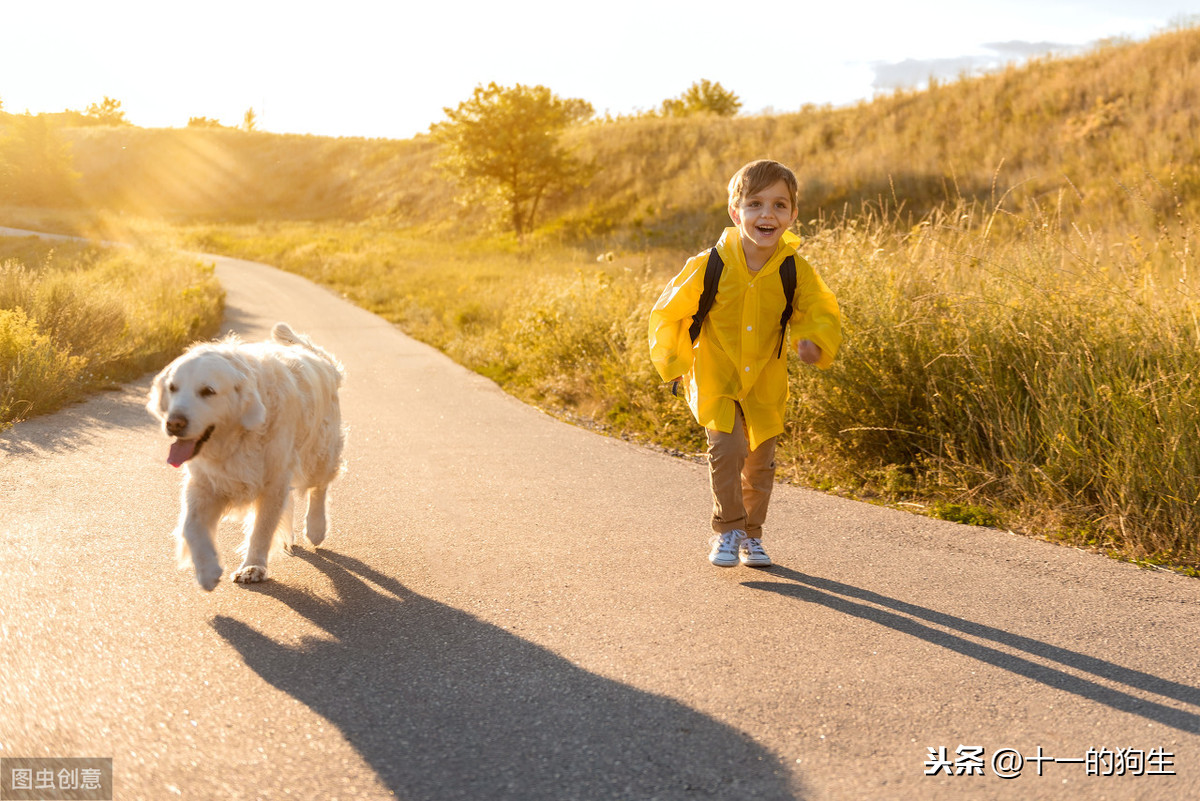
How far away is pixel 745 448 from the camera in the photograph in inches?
184

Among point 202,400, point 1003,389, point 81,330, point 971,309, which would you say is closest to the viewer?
point 202,400

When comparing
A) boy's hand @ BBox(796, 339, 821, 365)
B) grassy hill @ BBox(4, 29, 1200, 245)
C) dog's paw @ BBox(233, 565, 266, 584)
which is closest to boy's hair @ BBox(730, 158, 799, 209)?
boy's hand @ BBox(796, 339, 821, 365)

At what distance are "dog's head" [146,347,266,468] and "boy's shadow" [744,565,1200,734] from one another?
2625 millimetres

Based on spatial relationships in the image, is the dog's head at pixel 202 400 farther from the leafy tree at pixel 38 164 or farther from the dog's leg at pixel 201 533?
the leafy tree at pixel 38 164

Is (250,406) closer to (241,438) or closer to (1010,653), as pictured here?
(241,438)

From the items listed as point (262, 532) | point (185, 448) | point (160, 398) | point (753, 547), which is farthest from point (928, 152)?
point (185, 448)

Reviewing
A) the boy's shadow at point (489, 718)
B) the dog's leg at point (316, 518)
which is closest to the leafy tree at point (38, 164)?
the dog's leg at point (316, 518)

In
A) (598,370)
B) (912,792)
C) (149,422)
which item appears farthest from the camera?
(598,370)

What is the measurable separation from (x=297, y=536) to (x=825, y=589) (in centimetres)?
316

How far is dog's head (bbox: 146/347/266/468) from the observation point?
3764 millimetres

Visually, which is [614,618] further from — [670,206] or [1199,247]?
[670,206]

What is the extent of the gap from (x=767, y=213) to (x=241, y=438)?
2769 mm

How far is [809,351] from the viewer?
4.49 meters

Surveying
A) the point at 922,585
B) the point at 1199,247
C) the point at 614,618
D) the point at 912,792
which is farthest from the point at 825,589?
the point at 1199,247
